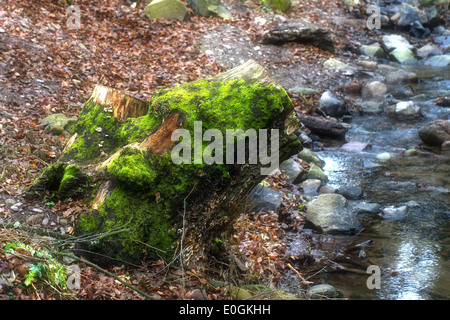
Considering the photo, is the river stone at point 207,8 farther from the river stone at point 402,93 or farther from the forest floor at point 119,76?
the river stone at point 402,93

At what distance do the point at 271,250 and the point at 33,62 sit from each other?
Answer: 18.2 ft

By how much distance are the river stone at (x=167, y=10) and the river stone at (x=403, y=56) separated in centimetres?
743

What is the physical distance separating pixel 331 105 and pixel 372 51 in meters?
5.32

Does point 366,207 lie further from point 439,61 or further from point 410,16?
point 410,16

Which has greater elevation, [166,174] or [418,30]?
[418,30]

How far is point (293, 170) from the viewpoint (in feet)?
26.4

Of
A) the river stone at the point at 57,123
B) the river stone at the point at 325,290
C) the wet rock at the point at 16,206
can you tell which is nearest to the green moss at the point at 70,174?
the wet rock at the point at 16,206

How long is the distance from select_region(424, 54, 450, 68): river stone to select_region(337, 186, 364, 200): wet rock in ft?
31.1

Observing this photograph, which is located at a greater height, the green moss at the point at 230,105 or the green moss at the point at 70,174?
the green moss at the point at 230,105

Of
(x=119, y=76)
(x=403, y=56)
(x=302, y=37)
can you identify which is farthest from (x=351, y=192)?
(x=403, y=56)

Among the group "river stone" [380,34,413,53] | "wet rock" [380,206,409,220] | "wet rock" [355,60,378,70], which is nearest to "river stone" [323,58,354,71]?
"wet rock" [355,60,378,70]

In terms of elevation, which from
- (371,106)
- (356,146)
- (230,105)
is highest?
(371,106)

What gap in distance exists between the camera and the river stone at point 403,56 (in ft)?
50.3
